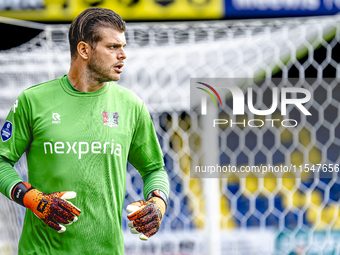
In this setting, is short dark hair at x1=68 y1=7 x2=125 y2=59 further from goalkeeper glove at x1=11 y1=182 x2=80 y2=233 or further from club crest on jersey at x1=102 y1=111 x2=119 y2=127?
goalkeeper glove at x1=11 y1=182 x2=80 y2=233

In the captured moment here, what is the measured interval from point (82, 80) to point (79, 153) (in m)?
0.16

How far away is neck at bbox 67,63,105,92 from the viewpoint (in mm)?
862

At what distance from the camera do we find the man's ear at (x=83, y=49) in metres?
0.83

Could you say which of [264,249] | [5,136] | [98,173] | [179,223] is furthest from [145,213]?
[179,223]

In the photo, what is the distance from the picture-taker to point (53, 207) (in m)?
0.78

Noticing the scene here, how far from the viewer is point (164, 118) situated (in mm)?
3168

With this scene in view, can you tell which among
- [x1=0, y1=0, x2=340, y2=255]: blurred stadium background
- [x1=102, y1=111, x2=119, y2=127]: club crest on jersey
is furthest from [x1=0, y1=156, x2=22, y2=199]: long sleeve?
[x1=0, y1=0, x2=340, y2=255]: blurred stadium background

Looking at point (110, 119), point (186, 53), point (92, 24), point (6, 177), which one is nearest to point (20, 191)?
point (6, 177)

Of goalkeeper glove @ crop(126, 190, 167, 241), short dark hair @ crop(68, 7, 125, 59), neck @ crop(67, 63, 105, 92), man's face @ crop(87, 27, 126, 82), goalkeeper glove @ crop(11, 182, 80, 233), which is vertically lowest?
goalkeeper glove @ crop(126, 190, 167, 241)

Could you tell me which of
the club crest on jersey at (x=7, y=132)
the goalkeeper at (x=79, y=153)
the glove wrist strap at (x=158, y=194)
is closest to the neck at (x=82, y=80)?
the goalkeeper at (x=79, y=153)

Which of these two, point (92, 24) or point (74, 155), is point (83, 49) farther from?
point (74, 155)

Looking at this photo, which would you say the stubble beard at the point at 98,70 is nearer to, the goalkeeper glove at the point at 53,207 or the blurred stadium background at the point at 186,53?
the goalkeeper glove at the point at 53,207

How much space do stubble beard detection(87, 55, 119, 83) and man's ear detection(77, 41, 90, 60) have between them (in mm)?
14

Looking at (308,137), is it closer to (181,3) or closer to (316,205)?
(316,205)
